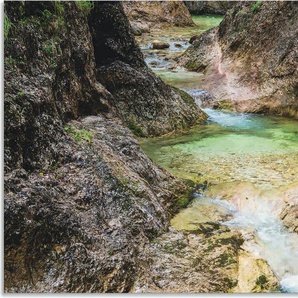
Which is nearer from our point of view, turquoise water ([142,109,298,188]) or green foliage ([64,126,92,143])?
green foliage ([64,126,92,143])

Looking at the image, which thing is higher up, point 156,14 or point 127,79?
point 156,14

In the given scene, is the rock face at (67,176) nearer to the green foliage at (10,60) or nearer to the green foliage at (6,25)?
the green foliage at (10,60)

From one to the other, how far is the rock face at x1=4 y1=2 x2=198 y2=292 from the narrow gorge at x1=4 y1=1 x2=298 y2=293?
13 millimetres

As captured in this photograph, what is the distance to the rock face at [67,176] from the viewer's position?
3.31 meters

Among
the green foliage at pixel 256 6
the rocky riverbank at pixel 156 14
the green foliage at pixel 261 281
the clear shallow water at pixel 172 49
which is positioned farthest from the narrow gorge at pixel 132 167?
the rocky riverbank at pixel 156 14

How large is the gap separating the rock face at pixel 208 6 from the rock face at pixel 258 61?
14.3m

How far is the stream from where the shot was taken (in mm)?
4844

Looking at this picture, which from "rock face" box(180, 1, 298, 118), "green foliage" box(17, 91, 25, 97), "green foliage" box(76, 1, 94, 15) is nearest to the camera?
"green foliage" box(17, 91, 25, 97)

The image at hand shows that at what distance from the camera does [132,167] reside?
5.20 metres

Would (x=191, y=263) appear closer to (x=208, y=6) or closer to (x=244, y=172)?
(x=244, y=172)

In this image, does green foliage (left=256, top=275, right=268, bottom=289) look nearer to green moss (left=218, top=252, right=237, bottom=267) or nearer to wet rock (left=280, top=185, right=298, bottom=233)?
green moss (left=218, top=252, right=237, bottom=267)

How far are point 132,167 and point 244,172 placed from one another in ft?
6.62

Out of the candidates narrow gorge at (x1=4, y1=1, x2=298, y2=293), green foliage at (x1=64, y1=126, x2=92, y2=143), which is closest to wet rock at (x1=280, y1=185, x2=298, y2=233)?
narrow gorge at (x1=4, y1=1, x2=298, y2=293)

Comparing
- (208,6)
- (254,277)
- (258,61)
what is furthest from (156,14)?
(254,277)
